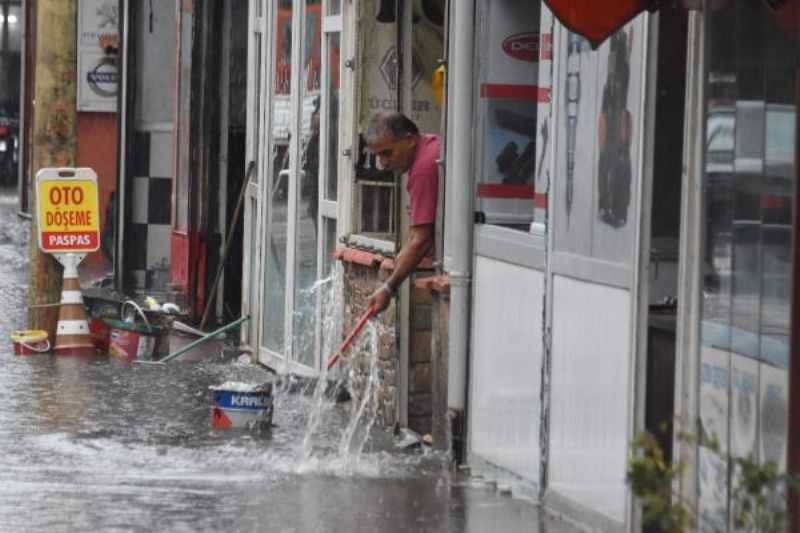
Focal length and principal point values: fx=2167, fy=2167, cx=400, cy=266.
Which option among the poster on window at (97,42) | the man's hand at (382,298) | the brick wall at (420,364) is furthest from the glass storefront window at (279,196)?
the poster on window at (97,42)

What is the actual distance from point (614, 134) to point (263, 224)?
6629mm

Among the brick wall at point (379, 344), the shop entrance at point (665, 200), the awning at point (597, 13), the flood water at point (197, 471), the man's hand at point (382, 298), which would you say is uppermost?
the awning at point (597, 13)

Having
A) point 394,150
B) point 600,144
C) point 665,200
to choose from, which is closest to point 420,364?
point 394,150

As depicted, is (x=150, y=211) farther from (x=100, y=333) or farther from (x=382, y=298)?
(x=382, y=298)

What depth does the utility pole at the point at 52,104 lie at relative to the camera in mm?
15094

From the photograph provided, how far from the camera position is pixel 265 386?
11070 millimetres

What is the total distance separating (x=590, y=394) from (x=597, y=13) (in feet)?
5.93

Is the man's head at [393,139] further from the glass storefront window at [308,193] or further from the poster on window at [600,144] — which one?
the glass storefront window at [308,193]

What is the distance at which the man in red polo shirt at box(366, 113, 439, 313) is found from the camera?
993cm

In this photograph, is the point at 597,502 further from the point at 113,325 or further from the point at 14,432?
the point at 113,325

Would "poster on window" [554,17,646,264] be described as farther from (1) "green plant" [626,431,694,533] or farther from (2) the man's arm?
(1) "green plant" [626,431,694,533]

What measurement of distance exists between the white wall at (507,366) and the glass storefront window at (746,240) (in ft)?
5.94

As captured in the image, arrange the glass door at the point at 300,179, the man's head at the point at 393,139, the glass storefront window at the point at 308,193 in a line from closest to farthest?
the man's head at the point at 393,139 < the glass door at the point at 300,179 < the glass storefront window at the point at 308,193

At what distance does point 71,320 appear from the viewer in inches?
592
